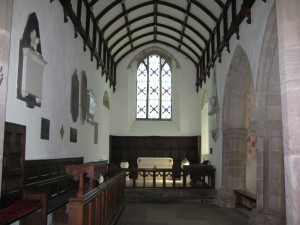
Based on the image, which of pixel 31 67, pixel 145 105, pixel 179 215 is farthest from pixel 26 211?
pixel 145 105

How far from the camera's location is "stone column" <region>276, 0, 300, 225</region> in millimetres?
3016

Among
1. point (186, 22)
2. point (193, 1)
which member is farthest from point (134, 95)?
point (193, 1)

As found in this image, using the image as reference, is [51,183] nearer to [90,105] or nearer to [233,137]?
[90,105]

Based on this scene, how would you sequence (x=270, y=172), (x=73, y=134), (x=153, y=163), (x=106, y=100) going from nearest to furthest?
(x=270, y=172) → (x=73, y=134) → (x=153, y=163) → (x=106, y=100)

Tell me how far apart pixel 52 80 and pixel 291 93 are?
462cm

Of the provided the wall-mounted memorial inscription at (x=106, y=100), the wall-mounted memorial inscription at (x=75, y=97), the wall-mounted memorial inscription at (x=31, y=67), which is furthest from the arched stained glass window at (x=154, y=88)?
the wall-mounted memorial inscription at (x=31, y=67)

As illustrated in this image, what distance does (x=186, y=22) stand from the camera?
11.8 meters

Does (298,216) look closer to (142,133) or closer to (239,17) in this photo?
(239,17)

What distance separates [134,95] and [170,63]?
83.2 inches

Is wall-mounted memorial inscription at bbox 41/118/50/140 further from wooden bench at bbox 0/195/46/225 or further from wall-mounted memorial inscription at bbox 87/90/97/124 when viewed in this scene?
wall-mounted memorial inscription at bbox 87/90/97/124

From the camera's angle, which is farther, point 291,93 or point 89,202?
point 89,202

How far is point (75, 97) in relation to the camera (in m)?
8.24

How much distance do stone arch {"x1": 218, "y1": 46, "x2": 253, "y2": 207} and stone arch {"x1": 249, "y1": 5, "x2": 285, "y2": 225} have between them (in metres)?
2.71

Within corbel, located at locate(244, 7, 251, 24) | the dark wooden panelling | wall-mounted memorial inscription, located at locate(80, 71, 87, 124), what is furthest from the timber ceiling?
the dark wooden panelling
